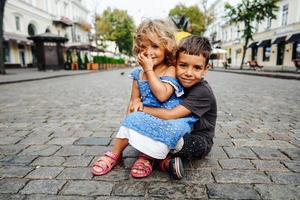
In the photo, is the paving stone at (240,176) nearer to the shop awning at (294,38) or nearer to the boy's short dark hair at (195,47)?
the boy's short dark hair at (195,47)

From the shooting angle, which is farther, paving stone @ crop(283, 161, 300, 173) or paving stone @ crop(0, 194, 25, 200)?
paving stone @ crop(283, 161, 300, 173)

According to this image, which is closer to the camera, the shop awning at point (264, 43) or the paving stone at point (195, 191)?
the paving stone at point (195, 191)

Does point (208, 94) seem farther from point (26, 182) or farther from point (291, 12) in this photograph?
point (291, 12)

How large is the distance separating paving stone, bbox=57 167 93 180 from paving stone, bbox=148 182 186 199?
0.53 metres

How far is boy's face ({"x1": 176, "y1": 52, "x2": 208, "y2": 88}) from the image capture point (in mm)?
2074

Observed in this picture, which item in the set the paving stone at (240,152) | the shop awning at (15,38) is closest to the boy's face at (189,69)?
the paving stone at (240,152)

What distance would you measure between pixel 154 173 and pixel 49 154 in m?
1.13

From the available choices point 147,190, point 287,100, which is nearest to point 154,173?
point 147,190

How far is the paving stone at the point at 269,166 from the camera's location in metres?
2.19

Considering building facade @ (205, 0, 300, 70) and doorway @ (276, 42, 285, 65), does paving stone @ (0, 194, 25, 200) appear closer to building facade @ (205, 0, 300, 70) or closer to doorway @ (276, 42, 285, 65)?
building facade @ (205, 0, 300, 70)

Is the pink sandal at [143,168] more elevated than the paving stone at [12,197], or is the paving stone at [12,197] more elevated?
the pink sandal at [143,168]

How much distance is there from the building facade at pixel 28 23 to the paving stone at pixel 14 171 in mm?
26002

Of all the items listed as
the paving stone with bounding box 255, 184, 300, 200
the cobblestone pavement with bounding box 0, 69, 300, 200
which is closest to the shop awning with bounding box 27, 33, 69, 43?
the cobblestone pavement with bounding box 0, 69, 300, 200

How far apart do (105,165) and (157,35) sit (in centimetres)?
112
